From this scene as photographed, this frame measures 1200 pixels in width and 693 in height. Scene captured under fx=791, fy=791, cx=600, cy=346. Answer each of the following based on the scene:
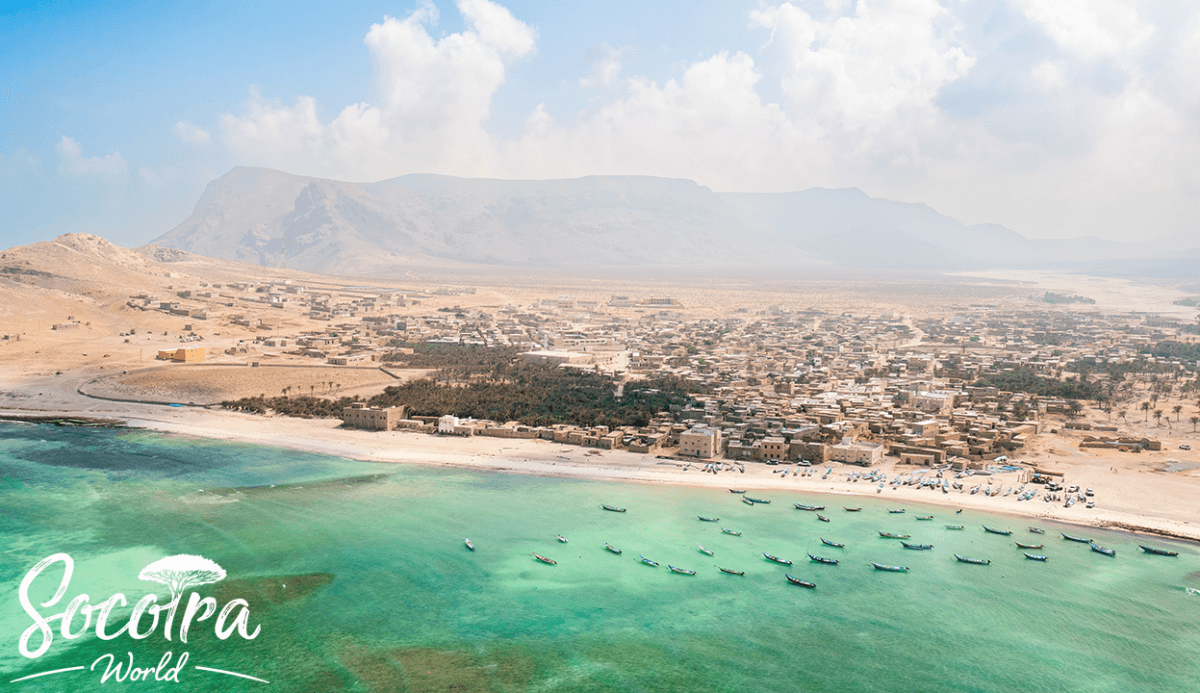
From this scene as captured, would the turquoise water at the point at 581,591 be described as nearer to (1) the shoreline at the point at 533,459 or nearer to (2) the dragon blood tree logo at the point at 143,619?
(2) the dragon blood tree logo at the point at 143,619

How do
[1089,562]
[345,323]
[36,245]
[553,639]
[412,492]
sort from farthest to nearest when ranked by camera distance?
[36,245]
[345,323]
[412,492]
[1089,562]
[553,639]

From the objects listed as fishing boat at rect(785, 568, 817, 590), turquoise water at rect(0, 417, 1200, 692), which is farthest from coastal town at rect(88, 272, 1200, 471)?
fishing boat at rect(785, 568, 817, 590)

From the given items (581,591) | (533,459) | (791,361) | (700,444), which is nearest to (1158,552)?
(700,444)

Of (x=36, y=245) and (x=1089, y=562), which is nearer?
(x=1089, y=562)

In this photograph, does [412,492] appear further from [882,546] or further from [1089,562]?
[1089,562]

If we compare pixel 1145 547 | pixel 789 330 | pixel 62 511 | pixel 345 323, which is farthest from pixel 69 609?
pixel 789 330

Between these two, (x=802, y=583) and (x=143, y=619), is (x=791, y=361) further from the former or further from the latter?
(x=143, y=619)
